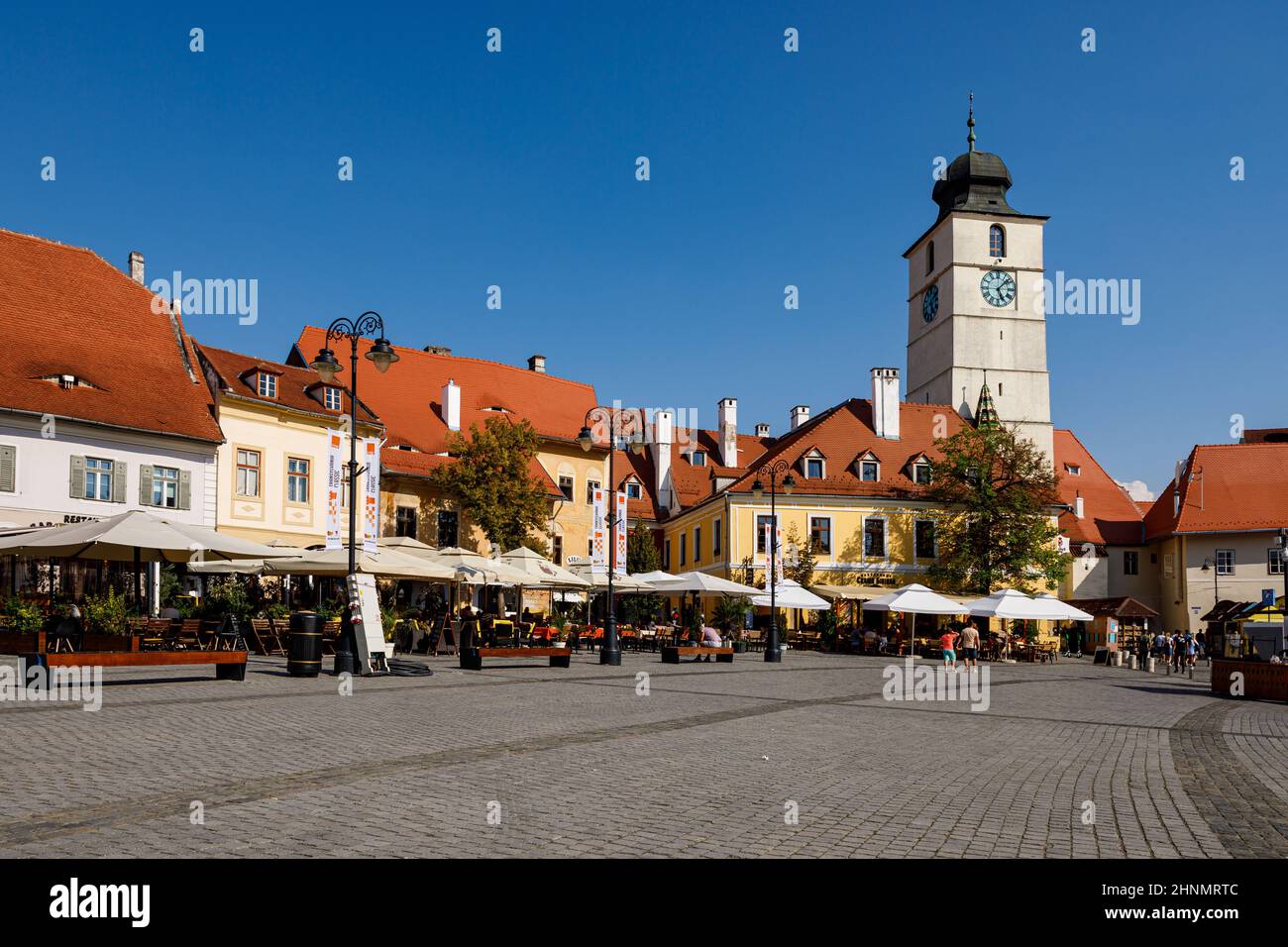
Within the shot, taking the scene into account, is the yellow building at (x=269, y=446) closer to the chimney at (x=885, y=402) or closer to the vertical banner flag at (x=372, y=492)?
the vertical banner flag at (x=372, y=492)

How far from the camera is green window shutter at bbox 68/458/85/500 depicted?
112 feet

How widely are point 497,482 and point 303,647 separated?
2790 cm

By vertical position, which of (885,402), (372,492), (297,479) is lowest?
(372,492)

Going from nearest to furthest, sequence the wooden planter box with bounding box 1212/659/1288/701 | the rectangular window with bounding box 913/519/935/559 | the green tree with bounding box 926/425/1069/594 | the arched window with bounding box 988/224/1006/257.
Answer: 1. the wooden planter box with bounding box 1212/659/1288/701
2. the green tree with bounding box 926/425/1069/594
3. the rectangular window with bounding box 913/519/935/559
4. the arched window with bounding box 988/224/1006/257

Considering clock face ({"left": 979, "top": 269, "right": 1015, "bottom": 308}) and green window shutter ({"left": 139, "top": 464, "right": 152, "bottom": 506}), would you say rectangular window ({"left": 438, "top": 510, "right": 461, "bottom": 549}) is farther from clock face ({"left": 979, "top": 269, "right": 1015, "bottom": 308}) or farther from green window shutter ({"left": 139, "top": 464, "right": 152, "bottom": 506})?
clock face ({"left": 979, "top": 269, "right": 1015, "bottom": 308})

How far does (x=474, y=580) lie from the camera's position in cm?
3033

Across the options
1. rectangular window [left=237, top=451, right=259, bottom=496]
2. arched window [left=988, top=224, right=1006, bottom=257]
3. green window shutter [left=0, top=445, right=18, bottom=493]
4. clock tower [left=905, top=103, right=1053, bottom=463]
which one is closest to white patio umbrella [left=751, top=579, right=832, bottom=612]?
rectangular window [left=237, top=451, right=259, bottom=496]

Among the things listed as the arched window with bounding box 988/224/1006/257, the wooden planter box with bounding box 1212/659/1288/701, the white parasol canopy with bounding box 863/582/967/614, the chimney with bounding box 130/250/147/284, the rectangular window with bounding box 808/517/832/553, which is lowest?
the wooden planter box with bounding box 1212/659/1288/701

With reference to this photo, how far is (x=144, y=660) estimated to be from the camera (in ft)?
58.7

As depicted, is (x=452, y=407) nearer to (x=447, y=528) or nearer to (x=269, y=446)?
(x=447, y=528)

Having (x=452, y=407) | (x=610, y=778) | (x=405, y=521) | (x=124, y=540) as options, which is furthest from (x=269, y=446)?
(x=610, y=778)

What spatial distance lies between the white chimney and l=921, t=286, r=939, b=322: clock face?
1859 cm
